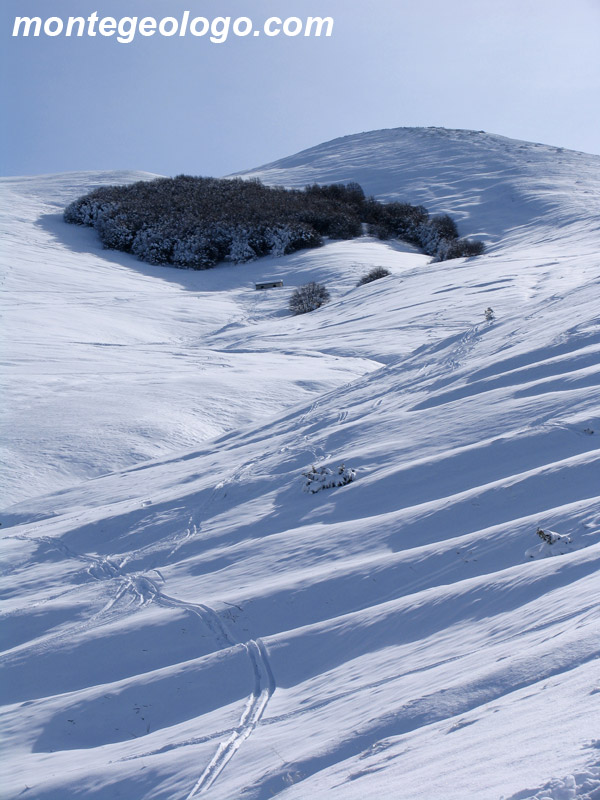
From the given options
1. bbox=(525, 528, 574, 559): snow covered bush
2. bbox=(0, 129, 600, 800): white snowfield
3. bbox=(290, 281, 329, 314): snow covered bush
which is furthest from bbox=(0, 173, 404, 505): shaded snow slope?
bbox=(525, 528, 574, 559): snow covered bush

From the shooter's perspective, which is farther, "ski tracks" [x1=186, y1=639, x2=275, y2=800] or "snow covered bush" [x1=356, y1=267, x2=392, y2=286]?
"snow covered bush" [x1=356, y1=267, x2=392, y2=286]

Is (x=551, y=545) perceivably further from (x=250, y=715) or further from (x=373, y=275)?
(x=373, y=275)

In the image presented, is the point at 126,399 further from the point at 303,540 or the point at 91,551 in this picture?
the point at 303,540

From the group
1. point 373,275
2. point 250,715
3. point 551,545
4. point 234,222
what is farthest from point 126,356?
point 234,222

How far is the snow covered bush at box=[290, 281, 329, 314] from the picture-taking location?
24.7 metres

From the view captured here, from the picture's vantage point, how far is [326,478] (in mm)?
6266

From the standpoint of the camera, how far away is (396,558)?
446 centimetres

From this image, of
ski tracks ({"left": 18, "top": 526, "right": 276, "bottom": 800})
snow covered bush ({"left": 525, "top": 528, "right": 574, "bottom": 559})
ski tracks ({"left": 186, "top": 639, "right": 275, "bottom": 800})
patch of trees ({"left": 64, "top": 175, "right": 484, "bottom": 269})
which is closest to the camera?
ski tracks ({"left": 186, "top": 639, "right": 275, "bottom": 800})

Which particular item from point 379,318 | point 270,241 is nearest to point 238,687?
point 379,318

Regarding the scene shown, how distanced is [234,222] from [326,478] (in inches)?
1275

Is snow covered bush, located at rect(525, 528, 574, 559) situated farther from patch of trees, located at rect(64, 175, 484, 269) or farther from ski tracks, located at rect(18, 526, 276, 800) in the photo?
patch of trees, located at rect(64, 175, 484, 269)

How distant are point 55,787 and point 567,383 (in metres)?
5.66

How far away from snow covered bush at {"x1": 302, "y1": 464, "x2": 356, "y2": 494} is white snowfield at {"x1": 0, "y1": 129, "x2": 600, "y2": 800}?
0.15 meters

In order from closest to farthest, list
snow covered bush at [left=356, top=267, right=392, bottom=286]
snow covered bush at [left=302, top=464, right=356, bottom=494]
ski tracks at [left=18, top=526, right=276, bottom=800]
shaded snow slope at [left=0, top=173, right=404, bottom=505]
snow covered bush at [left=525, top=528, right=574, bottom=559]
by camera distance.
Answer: ski tracks at [left=18, top=526, right=276, bottom=800] → snow covered bush at [left=525, top=528, right=574, bottom=559] → snow covered bush at [left=302, top=464, right=356, bottom=494] → shaded snow slope at [left=0, top=173, right=404, bottom=505] → snow covered bush at [left=356, top=267, right=392, bottom=286]
